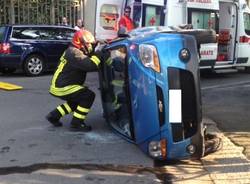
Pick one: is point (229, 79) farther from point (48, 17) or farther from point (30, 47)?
point (48, 17)

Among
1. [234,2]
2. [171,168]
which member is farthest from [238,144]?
[234,2]

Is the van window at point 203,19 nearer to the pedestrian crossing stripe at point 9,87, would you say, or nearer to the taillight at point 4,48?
the pedestrian crossing stripe at point 9,87

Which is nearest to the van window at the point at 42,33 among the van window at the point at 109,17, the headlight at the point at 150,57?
the van window at the point at 109,17

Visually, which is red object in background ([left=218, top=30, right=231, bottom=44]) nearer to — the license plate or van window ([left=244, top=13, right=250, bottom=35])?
van window ([left=244, top=13, right=250, bottom=35])

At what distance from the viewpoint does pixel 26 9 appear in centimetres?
2438

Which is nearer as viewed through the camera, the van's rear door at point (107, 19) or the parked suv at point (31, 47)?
the van's rear door at point (107, 19)

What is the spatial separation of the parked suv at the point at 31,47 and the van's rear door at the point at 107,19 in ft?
6.65

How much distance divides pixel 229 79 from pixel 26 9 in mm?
12310

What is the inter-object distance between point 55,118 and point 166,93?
2728mm

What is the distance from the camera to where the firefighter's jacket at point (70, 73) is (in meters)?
7.77

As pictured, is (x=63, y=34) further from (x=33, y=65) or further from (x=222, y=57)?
(x=222, y=57)

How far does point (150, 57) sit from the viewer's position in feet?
20.2

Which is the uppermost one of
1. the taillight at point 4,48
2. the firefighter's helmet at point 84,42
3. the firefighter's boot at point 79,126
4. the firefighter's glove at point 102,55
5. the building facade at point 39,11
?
the building facade at point 39,11

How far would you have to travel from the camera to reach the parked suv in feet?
52.5
